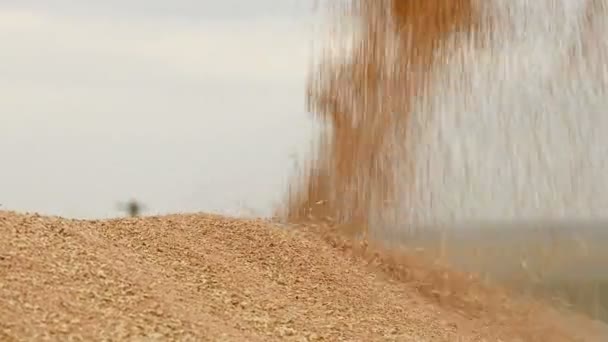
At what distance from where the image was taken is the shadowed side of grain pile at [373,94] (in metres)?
5.77

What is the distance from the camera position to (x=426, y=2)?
19.0 ft

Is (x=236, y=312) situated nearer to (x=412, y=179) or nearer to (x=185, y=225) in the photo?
(x=185, y=225)

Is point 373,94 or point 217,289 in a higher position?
point 373,94

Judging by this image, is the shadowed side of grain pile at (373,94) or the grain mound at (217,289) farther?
the shadowed side of grain pile at (373,94)

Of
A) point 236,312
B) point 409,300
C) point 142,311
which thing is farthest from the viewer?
point 409,300

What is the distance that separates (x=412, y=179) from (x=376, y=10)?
1008 millimetres

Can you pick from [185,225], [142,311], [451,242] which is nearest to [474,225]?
[451,242]

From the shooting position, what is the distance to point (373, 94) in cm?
591

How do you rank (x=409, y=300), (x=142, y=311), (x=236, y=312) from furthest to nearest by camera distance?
(x=409, y=300), (x=236, y=312), (x=142, y=311)

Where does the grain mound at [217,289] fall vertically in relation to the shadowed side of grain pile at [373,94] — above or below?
below

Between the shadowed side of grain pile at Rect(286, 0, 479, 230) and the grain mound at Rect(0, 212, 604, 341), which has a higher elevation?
the shadowed side of grain pile at Rect(286, 0, 479, 230)

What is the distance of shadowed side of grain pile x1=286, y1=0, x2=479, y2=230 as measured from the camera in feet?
18.9

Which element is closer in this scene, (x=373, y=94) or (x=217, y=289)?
(x=217, y=289)

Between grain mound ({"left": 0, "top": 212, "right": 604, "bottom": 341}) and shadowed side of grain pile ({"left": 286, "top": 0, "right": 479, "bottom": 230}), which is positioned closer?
grain mound ({"left": 0, "top": 212, "right": 604, "bottom": 341})
